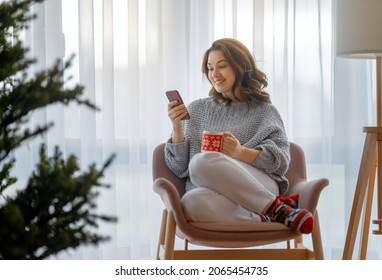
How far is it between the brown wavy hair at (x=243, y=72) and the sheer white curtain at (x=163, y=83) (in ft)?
1.70

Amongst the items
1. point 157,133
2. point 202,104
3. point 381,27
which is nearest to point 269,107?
point 202,104

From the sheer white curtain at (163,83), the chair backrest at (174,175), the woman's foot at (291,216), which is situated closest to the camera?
the woman's foot at (291,216)

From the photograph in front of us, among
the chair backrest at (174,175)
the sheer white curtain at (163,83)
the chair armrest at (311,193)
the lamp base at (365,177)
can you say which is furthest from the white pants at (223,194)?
the sheer white curtain at (163,83)

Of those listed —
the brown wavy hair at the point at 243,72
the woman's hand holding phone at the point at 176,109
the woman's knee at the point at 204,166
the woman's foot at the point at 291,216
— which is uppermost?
the brown wavy hair at the point at 243,72

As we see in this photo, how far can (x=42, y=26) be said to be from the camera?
3344 mm

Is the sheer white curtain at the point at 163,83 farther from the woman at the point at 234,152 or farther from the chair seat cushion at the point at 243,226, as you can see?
the chair seat cushion at the point at 243,226

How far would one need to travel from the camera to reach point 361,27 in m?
2.81

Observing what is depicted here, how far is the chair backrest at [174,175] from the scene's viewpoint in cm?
286

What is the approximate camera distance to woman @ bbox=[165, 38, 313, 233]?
2557mm

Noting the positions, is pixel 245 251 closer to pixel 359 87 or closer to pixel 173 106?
pixel 173 106

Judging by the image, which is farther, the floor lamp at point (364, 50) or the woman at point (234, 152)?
the floor lamp at point (364, 50)

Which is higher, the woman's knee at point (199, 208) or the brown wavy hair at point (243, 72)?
the brown wavy hair at point (243, 72)

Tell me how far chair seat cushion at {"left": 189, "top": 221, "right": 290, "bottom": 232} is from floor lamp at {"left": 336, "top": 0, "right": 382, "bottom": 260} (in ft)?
1.87

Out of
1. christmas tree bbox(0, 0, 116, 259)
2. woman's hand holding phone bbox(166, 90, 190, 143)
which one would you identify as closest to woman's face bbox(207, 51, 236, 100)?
woman's hand holding phone bbox(166, 90, 190, 143)
